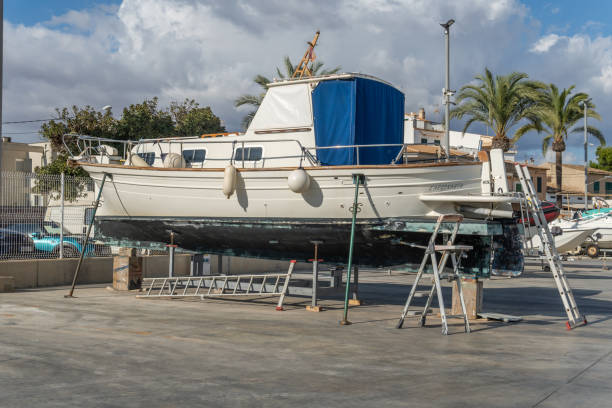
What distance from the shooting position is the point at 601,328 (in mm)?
10555

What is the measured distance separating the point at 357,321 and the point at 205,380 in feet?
16.9

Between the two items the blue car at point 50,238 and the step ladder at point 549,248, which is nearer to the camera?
the step ladder at point 549,248

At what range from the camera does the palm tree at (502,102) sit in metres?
33.0

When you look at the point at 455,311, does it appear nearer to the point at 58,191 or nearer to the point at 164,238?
the point at 164,238

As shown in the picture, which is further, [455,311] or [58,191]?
[58,191]

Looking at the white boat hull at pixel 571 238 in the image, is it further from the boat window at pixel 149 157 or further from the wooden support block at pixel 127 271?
the boat window at pixel 149 157

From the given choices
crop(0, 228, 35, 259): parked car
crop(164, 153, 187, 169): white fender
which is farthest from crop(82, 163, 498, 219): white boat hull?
crop(0, 228, 35, 259): parked car

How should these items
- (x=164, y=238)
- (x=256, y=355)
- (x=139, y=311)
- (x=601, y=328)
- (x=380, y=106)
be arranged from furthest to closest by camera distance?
(x=164, y=238), (x=380, y=106), (x=139, y=311), (x=601, y=328), (x=256, y=355)

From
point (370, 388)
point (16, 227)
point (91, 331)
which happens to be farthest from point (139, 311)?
point (370, 388)

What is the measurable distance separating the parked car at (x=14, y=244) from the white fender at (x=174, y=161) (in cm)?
460

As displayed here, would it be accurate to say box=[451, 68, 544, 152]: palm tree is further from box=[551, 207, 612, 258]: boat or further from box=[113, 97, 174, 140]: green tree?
box=[113, 97, 174, 140]: green tree

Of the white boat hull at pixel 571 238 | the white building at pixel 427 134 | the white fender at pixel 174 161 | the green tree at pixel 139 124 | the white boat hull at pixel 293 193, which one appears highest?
the white building at pixel 427 134

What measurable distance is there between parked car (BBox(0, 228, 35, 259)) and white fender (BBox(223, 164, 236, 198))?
6.27 meters

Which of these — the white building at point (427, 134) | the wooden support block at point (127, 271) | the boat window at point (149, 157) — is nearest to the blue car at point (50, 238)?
the wooden support block at point (127, 271)
